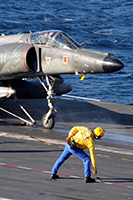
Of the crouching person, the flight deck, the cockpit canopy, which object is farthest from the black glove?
the cockpit canopy

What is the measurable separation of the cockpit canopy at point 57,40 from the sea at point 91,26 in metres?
29.3

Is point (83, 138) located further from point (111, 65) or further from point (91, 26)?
point (91, 26)

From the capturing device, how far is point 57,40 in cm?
1998

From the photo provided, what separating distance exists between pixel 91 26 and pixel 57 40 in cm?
7402

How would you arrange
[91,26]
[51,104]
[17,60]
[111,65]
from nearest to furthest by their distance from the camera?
[111,65]
[17,60]
[51,104]
[91,26]

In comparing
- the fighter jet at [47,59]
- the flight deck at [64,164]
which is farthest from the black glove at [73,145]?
the fighter jet at [47,59]

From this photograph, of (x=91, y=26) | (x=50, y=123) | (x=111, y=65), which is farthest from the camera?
(x=91, y=26)

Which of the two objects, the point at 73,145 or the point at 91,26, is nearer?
the point at 73,145

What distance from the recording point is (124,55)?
72375mm

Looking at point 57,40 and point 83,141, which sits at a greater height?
point 57,40

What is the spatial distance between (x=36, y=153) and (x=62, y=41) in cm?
764

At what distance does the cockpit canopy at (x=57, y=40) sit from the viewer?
19.9 metres

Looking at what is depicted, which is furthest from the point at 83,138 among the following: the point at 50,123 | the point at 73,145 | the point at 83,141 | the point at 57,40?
the point at 57,40

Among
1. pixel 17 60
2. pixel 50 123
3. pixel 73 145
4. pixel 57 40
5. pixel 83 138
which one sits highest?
pixel 57 40
